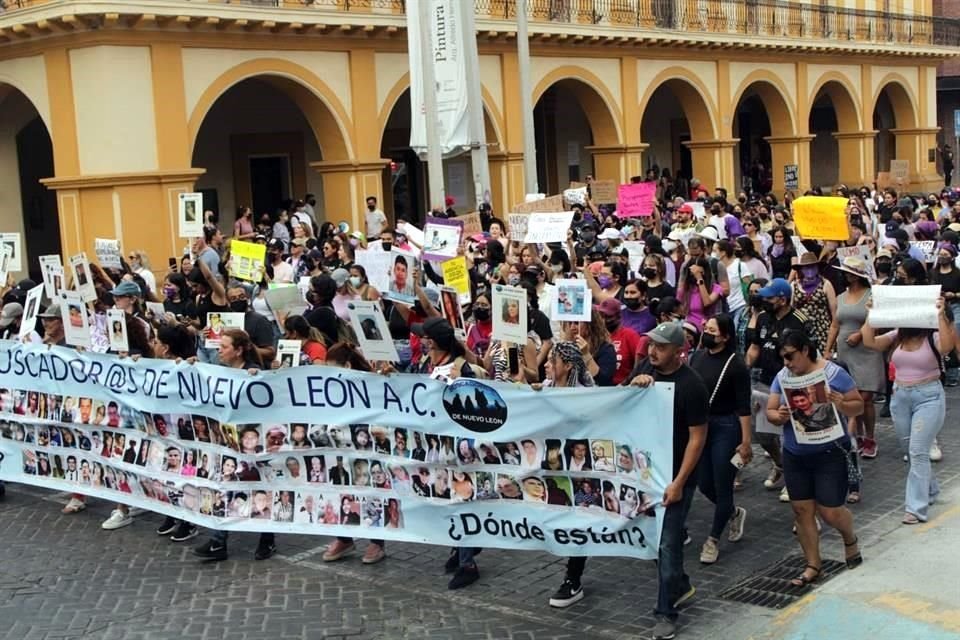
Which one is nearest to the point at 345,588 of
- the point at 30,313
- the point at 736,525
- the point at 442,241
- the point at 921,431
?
the point at 736,525

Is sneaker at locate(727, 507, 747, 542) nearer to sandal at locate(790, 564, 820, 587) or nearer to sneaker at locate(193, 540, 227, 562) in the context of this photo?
sandal at locate(790, 564, 820, 587)

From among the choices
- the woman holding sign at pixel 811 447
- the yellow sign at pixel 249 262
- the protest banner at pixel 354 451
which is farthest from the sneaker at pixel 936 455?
the yellow sign at pixel 249 262

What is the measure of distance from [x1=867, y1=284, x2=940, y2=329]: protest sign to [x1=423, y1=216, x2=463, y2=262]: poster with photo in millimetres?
5061

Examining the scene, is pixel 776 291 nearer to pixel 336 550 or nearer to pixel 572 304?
pixel 572 304

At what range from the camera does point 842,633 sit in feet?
21.5

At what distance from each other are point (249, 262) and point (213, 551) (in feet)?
15.7

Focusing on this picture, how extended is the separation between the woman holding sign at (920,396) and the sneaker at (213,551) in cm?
462

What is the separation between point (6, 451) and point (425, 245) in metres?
4.53

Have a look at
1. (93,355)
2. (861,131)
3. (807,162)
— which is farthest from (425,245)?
(861,131)

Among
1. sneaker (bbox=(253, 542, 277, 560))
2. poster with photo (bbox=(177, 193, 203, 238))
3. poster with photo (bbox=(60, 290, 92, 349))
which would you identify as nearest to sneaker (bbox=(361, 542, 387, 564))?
sneaker (bbox=(253, 542, 277, 560))

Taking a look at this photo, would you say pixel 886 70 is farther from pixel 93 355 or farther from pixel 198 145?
pixel 93 355

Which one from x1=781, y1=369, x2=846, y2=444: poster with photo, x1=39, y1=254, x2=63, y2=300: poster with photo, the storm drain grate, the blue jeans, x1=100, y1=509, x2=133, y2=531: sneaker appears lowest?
the storm drain grate

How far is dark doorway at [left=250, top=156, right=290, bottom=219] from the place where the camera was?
84.6 feet

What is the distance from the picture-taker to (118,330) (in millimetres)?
9461
